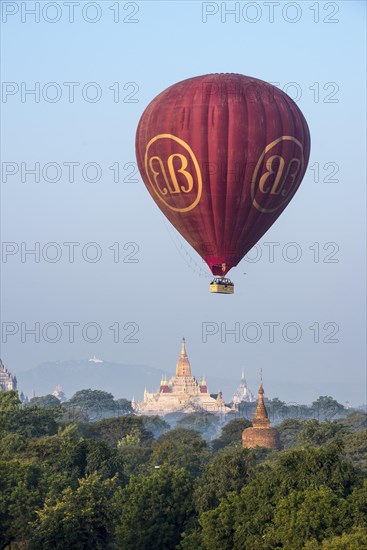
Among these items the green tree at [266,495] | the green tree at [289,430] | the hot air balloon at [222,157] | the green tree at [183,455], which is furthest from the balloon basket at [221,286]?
the green tree at [289,430]

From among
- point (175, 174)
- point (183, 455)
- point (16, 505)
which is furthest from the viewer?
point (183, 455)

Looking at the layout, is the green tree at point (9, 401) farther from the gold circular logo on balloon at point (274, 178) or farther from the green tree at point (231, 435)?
the gold circular logo on balloon at point (274, 178)

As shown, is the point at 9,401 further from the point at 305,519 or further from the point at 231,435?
the point at 305,519

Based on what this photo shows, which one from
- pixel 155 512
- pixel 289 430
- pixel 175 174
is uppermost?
pixel 175 174

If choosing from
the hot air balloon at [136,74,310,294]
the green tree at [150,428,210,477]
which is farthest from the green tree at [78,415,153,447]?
the hot air balloon at [136,74,310,294]

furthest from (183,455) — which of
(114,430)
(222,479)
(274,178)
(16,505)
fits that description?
(274,178)
